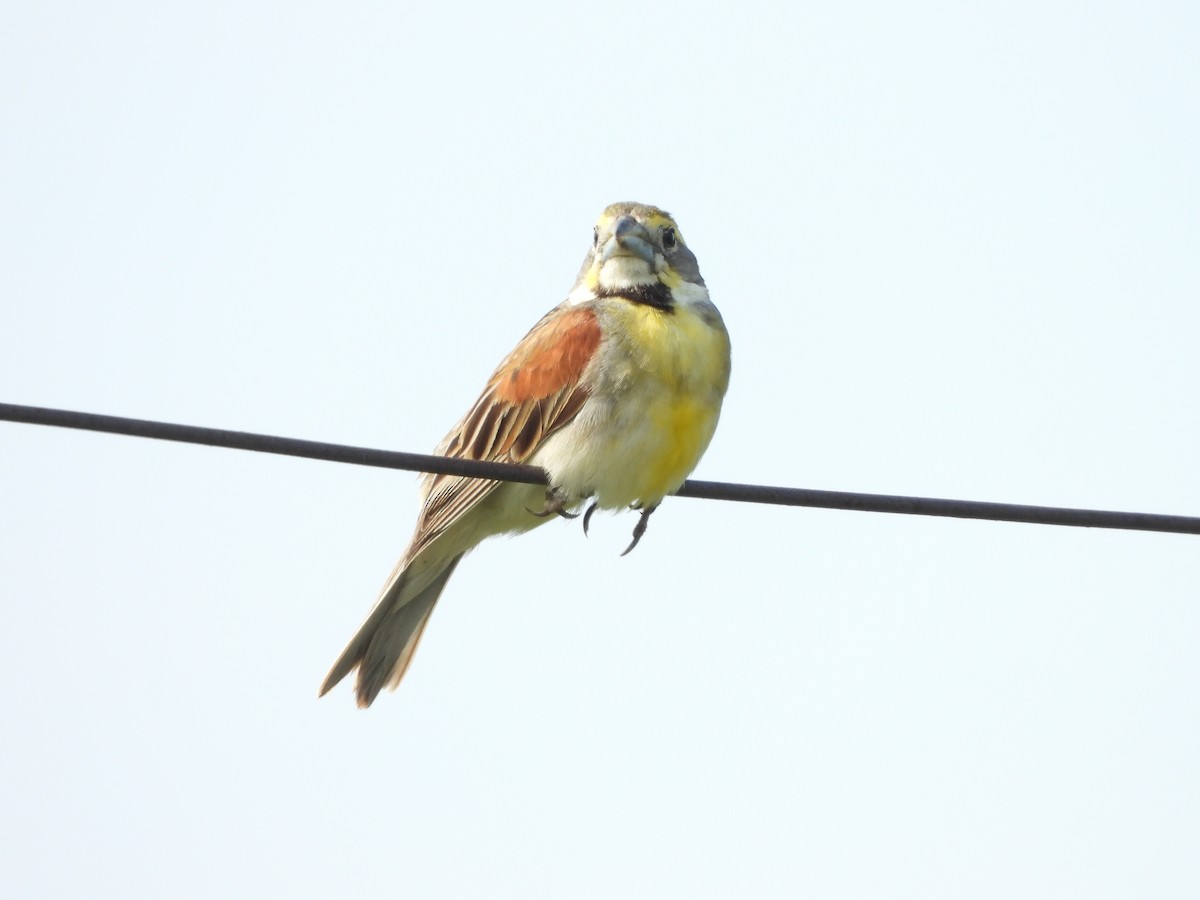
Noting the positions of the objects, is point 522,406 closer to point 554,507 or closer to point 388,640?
point 554,507

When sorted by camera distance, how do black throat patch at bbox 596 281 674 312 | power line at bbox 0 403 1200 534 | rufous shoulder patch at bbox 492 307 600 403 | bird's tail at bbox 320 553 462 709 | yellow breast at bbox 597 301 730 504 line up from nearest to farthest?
power line at bbox 0 403 1200 534, yellow breast at bbox 597 301 730 504, rufous shoulder patch at bbox 492 307 600 403, black throat patch at bbox 596 281 674 312, bird's tail at bbox 320 553 462 709

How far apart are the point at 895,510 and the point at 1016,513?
44 centimetres

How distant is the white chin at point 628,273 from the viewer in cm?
904

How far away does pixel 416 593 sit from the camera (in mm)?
9648

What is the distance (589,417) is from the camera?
838cm

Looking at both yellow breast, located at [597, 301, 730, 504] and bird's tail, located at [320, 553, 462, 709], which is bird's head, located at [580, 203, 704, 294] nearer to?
yellow breast, located at [597, 301, 730, 504]

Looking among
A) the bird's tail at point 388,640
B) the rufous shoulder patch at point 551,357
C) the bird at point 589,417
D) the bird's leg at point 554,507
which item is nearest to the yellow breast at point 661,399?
the bird at point 589,417

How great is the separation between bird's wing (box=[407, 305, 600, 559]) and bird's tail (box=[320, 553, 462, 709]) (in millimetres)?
358

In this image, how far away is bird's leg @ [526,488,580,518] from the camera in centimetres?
858

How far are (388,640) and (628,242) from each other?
2.51 metres

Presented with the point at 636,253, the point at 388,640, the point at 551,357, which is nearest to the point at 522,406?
the point at 551,357

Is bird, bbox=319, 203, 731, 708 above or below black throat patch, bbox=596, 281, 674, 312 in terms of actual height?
below

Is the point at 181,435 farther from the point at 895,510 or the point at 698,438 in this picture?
the point at 698,438

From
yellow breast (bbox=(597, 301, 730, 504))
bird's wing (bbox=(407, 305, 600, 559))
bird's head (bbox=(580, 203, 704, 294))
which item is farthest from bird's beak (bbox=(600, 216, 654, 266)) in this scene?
yellow breast (bbox=(597, 301, 730, 504))
